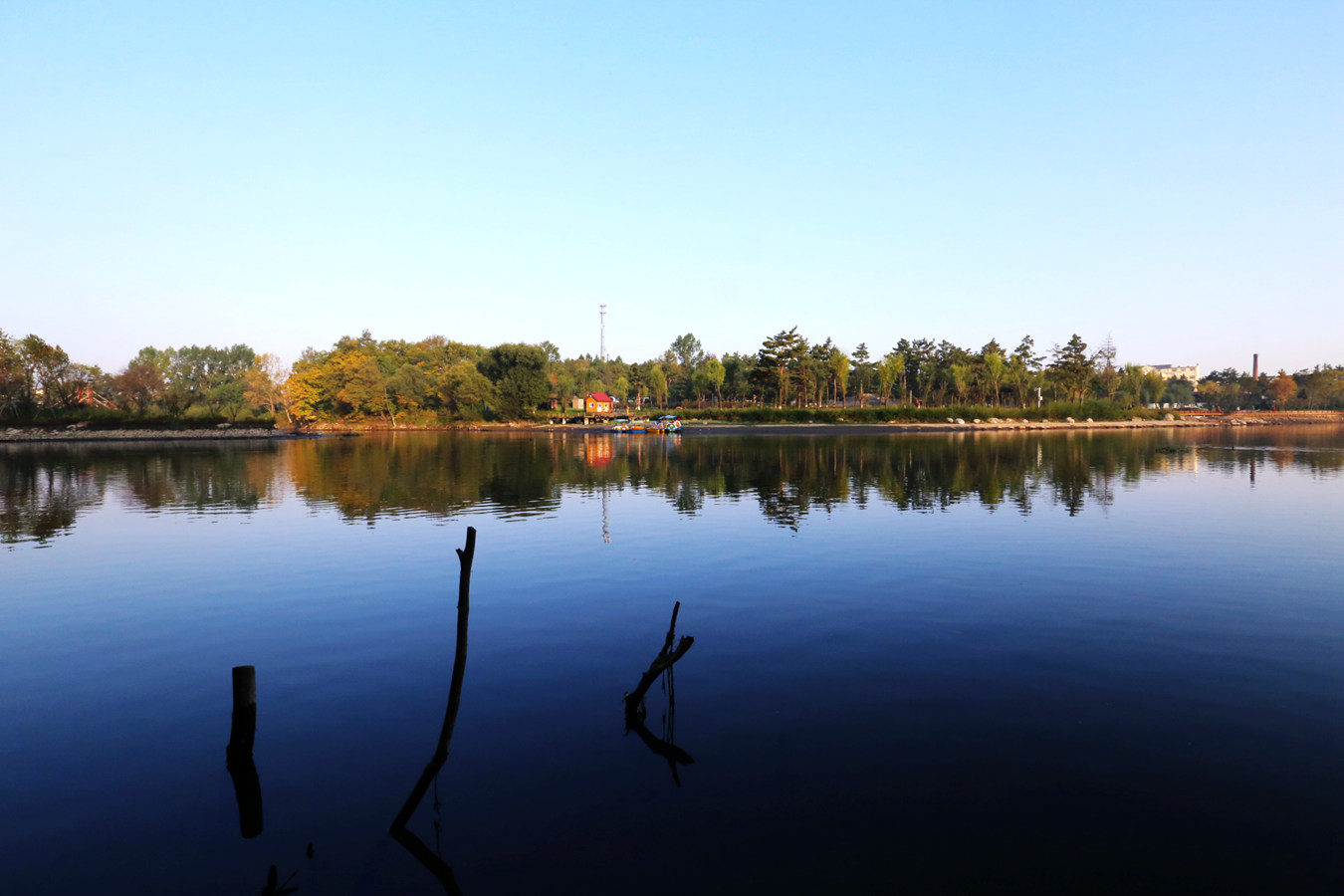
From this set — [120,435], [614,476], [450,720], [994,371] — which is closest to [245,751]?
[450,720]

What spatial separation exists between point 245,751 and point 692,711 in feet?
22.3

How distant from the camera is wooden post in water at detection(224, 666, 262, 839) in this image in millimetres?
9656

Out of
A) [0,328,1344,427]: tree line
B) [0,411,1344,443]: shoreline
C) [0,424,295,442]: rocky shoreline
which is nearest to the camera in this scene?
[0,424,295,442]: rocky shoreline

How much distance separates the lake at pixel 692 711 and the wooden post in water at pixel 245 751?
0.21 ft

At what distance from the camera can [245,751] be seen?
10062mm

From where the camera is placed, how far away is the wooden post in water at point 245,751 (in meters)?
9.66

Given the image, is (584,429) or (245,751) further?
(584,429)

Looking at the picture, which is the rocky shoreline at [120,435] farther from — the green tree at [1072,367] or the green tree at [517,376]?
the green tree at [1072,367]

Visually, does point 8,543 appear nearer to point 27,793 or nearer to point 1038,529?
point 27,793

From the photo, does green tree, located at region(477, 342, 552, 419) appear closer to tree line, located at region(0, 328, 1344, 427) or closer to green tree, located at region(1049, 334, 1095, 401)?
tree line, located at region(0, 328, 1344, 427)

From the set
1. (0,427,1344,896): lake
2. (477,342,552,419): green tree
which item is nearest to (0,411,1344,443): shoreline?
(477,342,552,419): green tree

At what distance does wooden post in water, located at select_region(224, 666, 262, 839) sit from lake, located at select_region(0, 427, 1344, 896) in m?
0.06

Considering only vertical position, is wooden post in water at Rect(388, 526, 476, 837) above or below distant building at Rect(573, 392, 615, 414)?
below

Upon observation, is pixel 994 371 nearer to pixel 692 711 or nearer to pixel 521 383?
pixel 521 383
